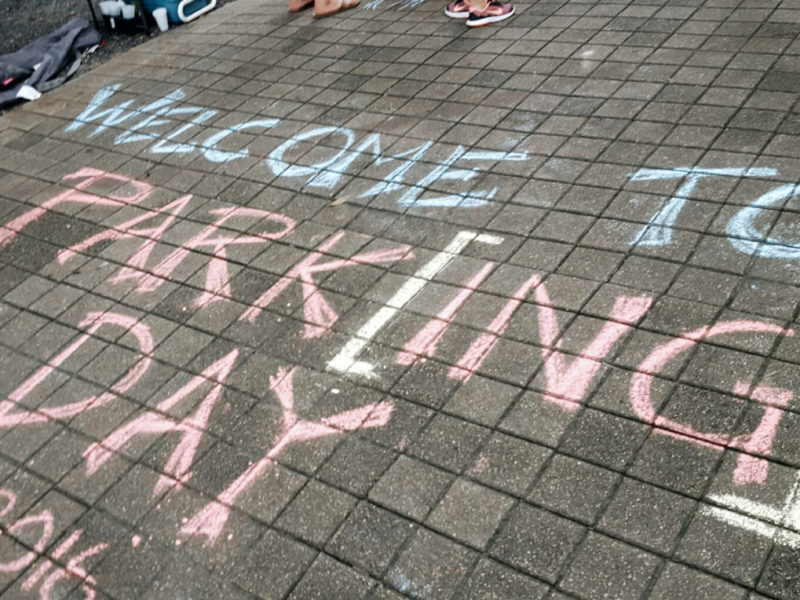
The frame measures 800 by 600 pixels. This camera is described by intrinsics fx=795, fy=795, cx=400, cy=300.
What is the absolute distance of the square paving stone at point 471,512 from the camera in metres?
2.96

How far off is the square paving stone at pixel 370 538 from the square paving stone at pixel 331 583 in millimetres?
41

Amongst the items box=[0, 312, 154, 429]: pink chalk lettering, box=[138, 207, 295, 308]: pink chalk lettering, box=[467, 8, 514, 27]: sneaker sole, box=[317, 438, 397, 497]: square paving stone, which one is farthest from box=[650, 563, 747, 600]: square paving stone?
box=[467, 8, 514, 27]: sneaker sole

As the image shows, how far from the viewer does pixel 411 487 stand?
3.19m

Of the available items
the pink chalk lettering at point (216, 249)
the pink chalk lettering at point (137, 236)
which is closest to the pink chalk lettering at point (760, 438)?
the pink chalk lettering at point (216, 249)

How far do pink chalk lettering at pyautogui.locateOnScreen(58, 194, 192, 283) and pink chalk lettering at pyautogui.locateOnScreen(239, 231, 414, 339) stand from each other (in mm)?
954

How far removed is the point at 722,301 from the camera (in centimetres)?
368

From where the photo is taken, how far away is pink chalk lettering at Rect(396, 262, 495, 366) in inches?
149

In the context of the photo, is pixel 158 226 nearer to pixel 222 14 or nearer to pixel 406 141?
pixel 406 141

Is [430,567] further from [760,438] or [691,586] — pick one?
[760,438]

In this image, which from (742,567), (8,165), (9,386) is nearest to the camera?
(742,567)

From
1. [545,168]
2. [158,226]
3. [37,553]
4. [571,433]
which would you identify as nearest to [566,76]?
[545,168]

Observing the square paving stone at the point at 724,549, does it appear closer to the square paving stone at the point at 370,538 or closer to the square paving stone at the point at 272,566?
the square paving stone at the point at 370,538

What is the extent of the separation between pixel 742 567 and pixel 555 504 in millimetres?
665

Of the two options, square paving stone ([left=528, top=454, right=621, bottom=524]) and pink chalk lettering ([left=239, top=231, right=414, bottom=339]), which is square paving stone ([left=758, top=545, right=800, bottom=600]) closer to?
square paving stone ([left=528, top=454, right=621, bottom=524])
